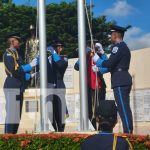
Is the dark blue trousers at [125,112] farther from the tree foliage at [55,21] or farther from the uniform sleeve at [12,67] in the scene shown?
the tree foliage at [55,21]

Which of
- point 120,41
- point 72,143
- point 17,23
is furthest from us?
point 17,23

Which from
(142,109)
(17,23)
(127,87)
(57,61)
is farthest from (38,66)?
(17,23)

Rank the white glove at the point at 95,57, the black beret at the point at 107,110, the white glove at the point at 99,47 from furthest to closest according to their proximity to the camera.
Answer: the white glove at the point at 99,47 → the white glove at the point at 95,57 → the black beret at the point at 107,110

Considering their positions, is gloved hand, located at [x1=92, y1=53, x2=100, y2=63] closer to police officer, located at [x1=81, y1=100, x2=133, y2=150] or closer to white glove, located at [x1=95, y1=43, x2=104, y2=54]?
white glove, located at [x1=95, y1=43, x2=104, y2=54]

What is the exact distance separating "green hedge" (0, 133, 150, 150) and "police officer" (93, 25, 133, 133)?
98 cm

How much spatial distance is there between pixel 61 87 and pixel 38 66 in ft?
2.66

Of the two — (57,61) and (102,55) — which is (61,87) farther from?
(102,55)

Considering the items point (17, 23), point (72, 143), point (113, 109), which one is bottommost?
point (72, 143)

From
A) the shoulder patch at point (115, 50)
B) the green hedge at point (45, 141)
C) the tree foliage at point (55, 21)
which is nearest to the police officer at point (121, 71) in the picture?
the shoulder patch at point (115, 50)

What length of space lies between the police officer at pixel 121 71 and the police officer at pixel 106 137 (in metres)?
3.40

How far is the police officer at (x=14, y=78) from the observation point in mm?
7547

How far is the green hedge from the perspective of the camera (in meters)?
5.88

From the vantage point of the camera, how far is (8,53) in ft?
24.8

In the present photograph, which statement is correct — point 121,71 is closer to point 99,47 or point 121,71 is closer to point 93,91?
point 99,47
